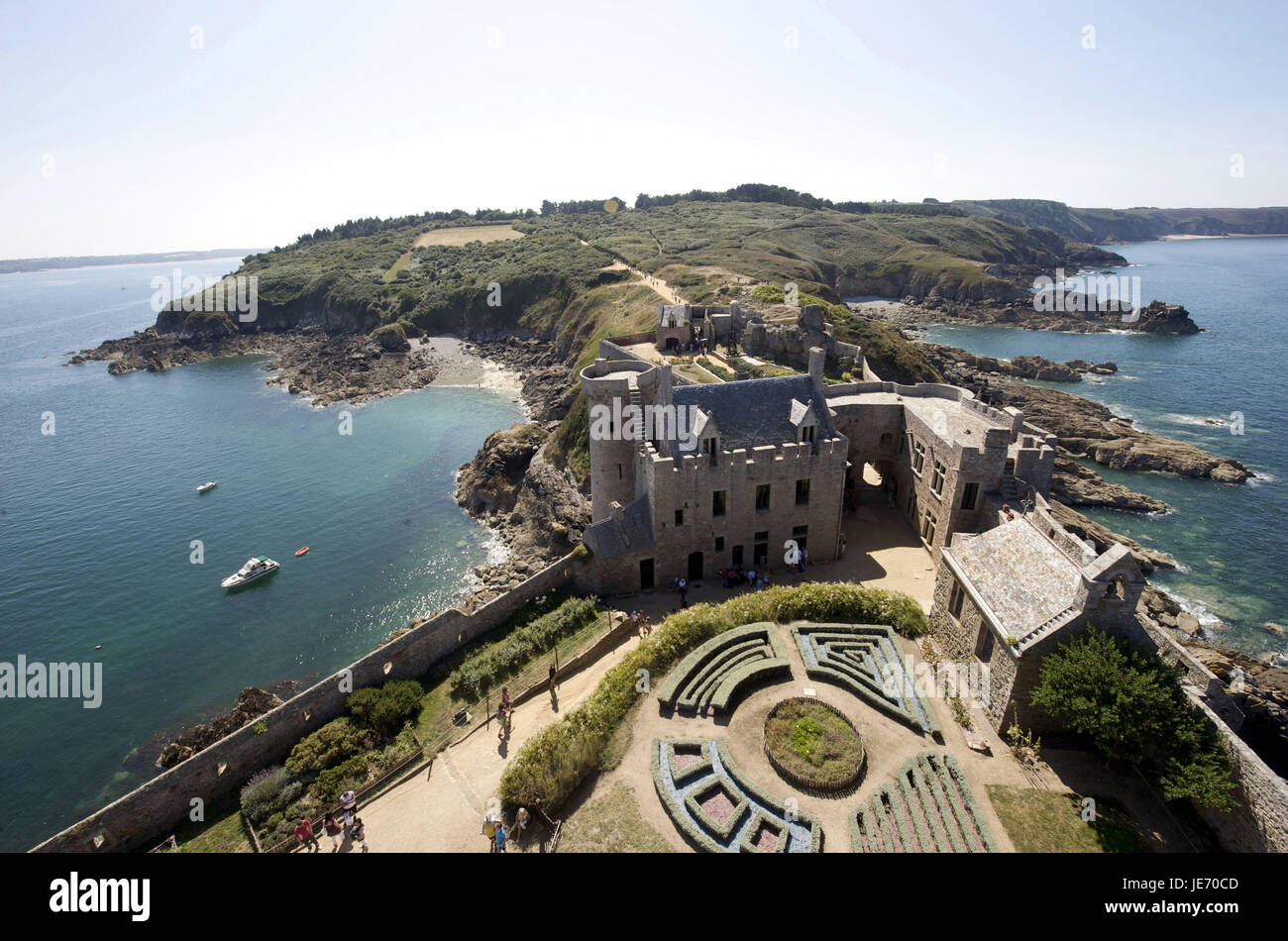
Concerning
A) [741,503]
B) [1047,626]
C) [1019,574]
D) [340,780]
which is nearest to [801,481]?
[741,503]

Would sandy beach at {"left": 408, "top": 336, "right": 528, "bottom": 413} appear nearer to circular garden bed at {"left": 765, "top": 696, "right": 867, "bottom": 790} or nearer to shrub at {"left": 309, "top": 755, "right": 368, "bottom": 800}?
shrub at {"left": 309, "top": 755, "right": 368, "bottom": 800}

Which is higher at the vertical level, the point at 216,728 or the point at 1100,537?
the point at 1100,537

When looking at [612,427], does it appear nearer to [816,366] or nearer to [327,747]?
[816,366]

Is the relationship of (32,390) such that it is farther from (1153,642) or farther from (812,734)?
(1153,642)

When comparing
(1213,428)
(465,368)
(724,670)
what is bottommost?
(724,670)

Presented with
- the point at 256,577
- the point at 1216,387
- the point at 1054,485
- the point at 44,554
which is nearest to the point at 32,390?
the point at 44,554
